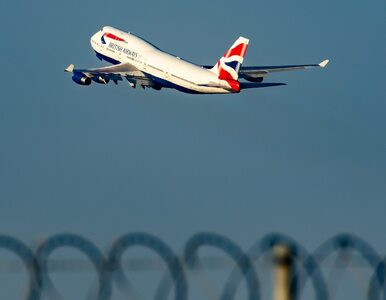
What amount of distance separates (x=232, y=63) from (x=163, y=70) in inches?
312

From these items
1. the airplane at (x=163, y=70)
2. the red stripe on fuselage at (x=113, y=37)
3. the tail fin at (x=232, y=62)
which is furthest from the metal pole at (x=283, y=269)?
the red stripe on fuselage at (x=113, y=37)

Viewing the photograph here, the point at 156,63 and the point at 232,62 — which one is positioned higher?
the point at 232,62

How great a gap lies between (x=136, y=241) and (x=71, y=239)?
125 centimetres

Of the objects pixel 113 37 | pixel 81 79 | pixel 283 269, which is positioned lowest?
pixel 283 269

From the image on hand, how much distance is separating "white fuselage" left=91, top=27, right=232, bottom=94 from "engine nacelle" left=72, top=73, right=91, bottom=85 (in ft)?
24.5

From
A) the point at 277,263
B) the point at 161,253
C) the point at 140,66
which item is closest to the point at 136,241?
the point at 161,253

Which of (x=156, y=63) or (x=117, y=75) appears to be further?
(x=156, y=63)

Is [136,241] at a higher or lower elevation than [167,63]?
lower

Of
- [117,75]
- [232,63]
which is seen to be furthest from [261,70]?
[117,75]

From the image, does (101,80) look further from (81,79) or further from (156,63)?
(156,63)

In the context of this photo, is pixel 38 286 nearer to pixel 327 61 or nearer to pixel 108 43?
pixel 327 61

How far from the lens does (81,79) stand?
15475 cm

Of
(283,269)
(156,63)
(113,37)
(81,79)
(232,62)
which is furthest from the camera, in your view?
(113,37)

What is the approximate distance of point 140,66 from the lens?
526 feet
